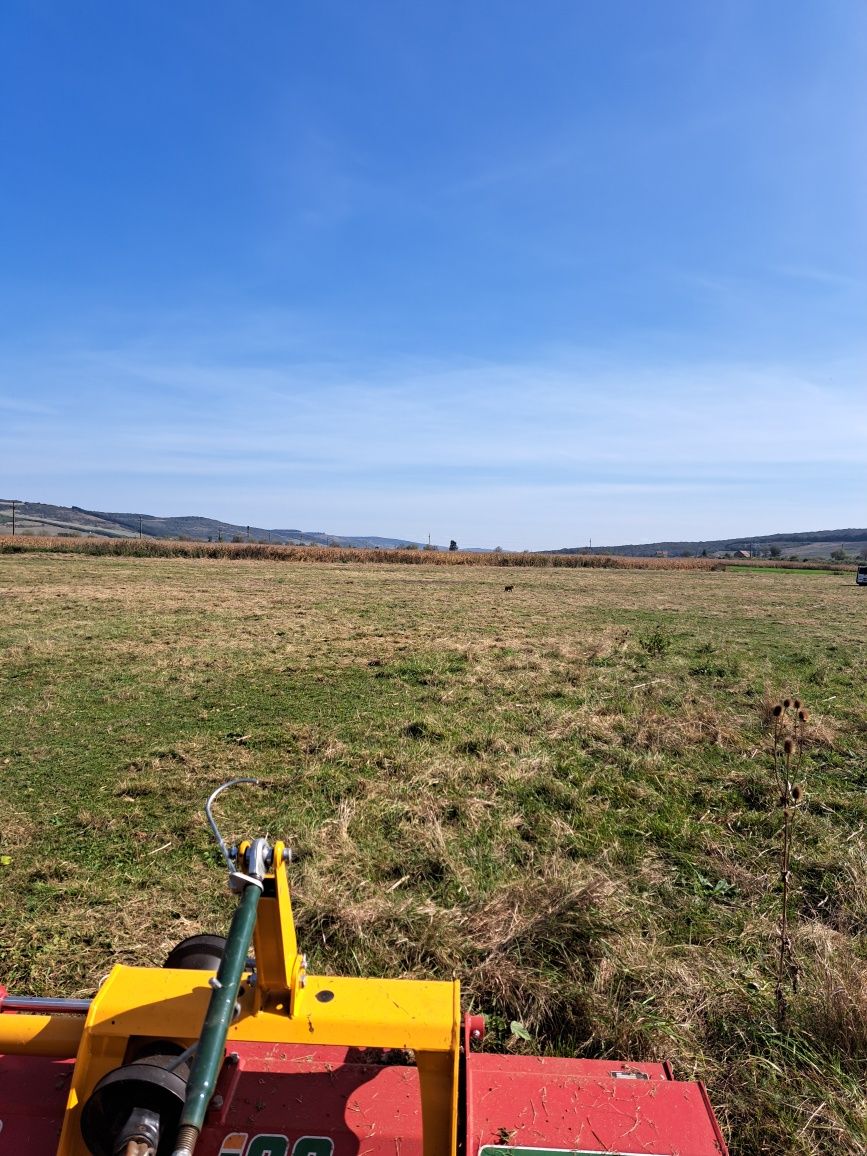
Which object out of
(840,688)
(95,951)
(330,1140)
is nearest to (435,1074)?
(330,1140)

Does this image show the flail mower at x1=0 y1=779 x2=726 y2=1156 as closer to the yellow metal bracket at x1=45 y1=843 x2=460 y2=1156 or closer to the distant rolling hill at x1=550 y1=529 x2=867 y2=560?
the yellow metal bracket at x1=45 y1=843 x2=460 y2=1156

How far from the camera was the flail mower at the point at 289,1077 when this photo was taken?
1827mm

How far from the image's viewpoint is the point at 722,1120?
2.68 meters

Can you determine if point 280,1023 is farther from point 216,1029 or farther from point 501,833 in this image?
point 501,833

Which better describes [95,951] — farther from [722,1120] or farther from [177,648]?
[177,648]

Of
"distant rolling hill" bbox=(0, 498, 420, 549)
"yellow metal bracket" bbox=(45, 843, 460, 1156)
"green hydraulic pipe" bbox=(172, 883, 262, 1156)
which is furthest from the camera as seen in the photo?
"distant rolling hill" bbox=(0, 498, 420, 549)

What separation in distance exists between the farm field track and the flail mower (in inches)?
29.1

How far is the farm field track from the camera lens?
3.24m

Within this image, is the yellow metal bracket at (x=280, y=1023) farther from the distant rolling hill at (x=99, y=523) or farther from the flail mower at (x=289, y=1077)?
the distant rolling hill at (x=99, y=523)

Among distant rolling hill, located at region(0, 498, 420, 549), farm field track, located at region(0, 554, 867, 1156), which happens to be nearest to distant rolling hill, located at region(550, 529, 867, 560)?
distant rolling hill, located at region(0, 498, 420, 549)

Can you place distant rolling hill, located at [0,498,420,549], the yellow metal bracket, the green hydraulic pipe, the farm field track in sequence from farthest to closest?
1. distant rolling hill, located at [0,498,420,549]
2. the farm field track
3. the yellow metal bracket
4. the green hydraulic pipe

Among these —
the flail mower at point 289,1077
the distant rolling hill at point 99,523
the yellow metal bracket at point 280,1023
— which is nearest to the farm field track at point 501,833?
the flail mower at point 289,1077

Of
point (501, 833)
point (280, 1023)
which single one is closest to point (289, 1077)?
point (280, 1023)

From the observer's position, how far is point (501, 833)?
5277 millimetres
